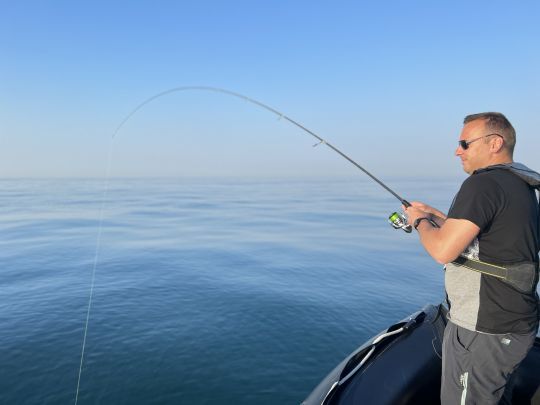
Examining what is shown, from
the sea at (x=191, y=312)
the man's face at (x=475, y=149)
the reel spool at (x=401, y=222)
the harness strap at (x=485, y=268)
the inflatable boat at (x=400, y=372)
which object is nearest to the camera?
the harness strap at (x=485, y=268)

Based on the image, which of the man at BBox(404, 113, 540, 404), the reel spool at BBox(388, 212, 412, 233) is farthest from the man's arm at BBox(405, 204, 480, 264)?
the reel spool at BBox(388, 212, 412, 233)

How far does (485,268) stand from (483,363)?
653 millimetres

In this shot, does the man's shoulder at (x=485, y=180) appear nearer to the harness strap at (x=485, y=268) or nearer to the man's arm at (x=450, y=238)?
the man's arm at (x=450, y=238)

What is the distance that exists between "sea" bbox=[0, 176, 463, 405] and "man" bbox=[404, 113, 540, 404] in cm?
308

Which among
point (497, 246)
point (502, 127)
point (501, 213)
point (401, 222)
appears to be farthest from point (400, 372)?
point (502, 127)

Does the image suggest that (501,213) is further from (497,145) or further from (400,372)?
(400,372)

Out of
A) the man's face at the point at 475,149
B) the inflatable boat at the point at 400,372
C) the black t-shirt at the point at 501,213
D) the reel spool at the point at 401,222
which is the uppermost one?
the man's face at the point at 475,149

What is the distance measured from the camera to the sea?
508cm

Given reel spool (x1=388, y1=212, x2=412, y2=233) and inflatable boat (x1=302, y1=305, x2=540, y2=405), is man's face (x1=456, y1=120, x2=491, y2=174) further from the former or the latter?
inflatable boat (x1=302, y1=305, x2=540, y2=405)

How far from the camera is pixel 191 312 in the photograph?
766 cm

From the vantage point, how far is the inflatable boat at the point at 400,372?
9.91 feet

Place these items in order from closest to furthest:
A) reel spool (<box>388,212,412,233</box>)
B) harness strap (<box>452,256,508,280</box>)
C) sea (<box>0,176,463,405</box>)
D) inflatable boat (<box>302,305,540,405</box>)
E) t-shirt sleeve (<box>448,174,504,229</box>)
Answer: t-shirt sleeve (<box>448,174,504,229</box>) < harness strap (<box>452,256,508,280</box>) < inflatable boat (<box>302,305,540,405</box>) < reel spool (<box>388,212,412,233</box>) < sea (<box>0,176,463,405</box>)

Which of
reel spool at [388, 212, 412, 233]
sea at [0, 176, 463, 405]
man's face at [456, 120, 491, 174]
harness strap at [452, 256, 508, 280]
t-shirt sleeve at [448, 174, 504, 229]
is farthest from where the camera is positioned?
sea at [0, 176, 463, 405]

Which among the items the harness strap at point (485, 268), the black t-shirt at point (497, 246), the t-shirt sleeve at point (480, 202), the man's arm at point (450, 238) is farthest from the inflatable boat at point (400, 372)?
the t-shirt sleeve at point (480, 202)
